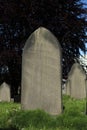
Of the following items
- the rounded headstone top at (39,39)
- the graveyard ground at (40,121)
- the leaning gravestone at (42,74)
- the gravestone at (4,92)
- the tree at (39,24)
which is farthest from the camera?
the tree at (39,24)

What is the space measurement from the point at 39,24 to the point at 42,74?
1394 cm

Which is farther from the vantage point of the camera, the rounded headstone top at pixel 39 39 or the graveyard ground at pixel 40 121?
the rounded headstone top at pixel 39 39

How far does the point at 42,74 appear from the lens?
9.87 metres

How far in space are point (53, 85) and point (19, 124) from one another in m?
2.38

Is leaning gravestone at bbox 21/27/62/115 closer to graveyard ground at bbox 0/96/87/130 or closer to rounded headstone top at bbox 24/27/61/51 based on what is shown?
rounded headstone top at bbox 24/27/61/51

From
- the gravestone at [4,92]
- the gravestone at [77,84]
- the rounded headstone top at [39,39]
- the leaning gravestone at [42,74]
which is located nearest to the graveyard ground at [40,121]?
the leaning gravestone at [42,74]

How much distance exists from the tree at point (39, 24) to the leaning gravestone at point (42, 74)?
42.8ft

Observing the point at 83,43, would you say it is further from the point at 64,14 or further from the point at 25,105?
the point at 25,105

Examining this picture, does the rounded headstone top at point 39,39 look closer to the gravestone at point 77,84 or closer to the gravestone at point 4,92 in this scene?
the gravestone at point 77,84

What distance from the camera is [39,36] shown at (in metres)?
10.1

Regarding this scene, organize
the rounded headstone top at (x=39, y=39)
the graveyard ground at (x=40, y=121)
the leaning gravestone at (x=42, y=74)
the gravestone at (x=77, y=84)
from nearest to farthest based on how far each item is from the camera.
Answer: the graveyard ground at (x=40, y=121), the leaning gravestone at (x=42, y=74), the rounded headstone top at (x=39, y=39), the gravestone at (x=77, y=84)

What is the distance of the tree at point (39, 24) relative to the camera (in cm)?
2372

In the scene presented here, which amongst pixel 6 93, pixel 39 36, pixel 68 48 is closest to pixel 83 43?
pixel 68 48

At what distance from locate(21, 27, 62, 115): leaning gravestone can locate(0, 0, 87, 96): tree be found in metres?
13.0
